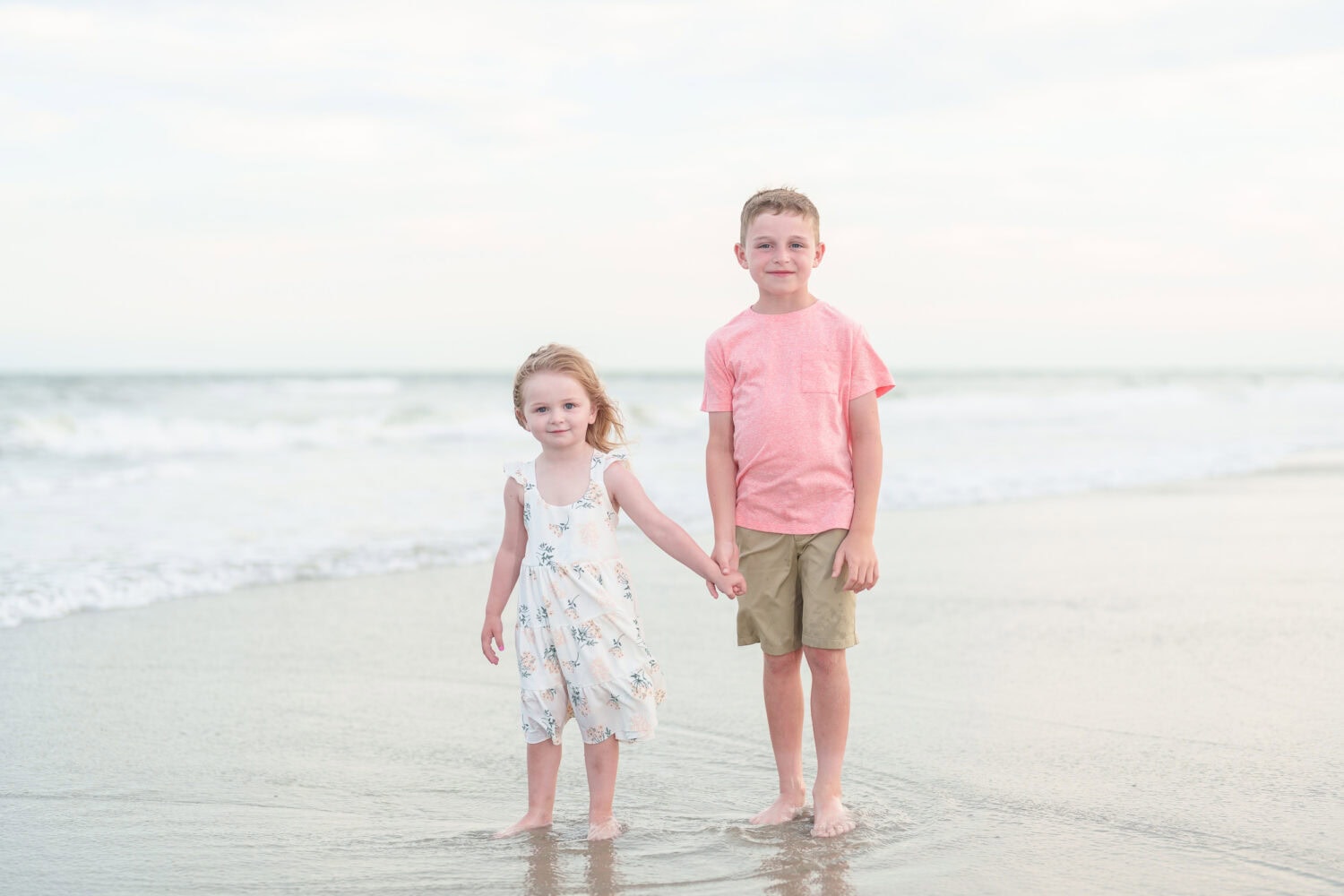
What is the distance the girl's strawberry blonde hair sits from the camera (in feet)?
11.1

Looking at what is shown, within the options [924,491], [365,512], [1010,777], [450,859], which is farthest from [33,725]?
[924,491]

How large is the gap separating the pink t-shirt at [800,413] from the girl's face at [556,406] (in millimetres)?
362

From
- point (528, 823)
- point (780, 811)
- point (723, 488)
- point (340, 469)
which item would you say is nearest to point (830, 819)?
point (780, 811)

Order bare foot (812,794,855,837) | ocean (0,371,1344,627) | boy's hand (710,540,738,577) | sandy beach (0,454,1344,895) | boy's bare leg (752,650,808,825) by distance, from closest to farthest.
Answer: sandy beach (0,454,1344,895)
bare foot (812,794,855,837)
boy's hand (710,540,738,577)
boy's bare leg (752,650,808,825)
ocean (0,371,1344,627)

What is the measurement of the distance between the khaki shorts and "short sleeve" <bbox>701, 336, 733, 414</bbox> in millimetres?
347

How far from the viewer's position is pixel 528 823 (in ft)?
11.0

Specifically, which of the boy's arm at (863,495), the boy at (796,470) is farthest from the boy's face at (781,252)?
the boy's arm at (863,495)

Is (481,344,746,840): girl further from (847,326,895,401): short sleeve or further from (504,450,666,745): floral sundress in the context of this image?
(847,326,895,401): short sleeve

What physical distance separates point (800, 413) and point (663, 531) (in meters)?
0.49

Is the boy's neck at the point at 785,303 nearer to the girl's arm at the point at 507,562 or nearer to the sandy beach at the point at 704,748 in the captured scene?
the girl's arm at the point at 507,562

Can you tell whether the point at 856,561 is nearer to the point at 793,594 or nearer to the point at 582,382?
the point at 793,594

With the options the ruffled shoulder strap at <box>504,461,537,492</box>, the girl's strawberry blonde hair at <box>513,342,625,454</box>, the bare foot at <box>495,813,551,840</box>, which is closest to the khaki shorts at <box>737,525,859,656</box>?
the girl's strawberry blonde hair at <box>513,342,625,454</box>

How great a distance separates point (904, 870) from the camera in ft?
9.75

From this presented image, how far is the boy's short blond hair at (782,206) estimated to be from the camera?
3.38 meters
